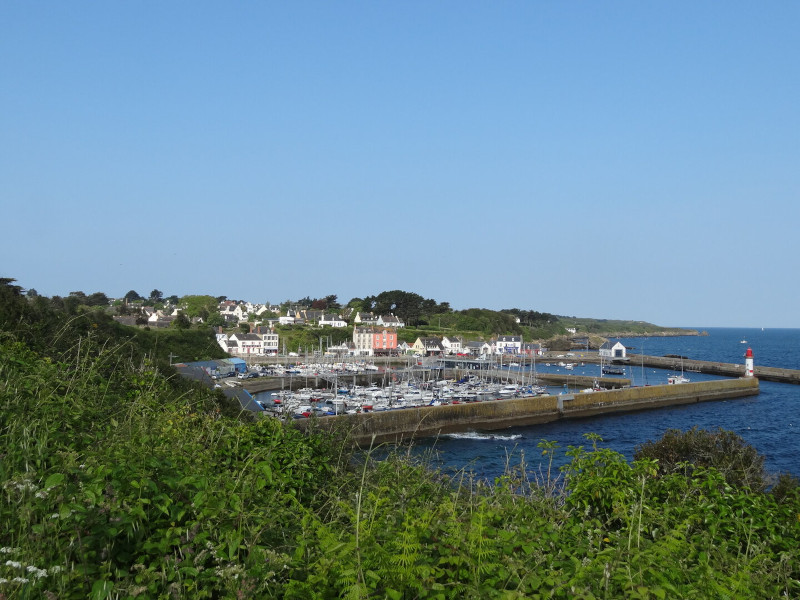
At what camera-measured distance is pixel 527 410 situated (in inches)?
1416

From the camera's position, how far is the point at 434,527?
9.39 feet

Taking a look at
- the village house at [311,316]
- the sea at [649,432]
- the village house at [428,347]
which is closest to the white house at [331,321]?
the village house at [311,316]

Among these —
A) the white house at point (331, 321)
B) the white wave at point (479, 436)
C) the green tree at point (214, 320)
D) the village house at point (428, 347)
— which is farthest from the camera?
the white house at point (331, 321)

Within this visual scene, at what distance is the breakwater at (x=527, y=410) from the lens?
30406 millimetres

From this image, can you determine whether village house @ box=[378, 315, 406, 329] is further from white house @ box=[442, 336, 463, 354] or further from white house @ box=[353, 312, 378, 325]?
white house @ box=[442, 336, 463, 354]

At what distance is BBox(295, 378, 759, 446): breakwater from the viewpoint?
30406 mm

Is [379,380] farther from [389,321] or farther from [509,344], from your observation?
[389,321]

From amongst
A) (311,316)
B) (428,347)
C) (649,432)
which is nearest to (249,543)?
(649,432)

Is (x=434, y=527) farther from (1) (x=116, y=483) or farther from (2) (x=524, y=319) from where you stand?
(2) (x=524, y=319)

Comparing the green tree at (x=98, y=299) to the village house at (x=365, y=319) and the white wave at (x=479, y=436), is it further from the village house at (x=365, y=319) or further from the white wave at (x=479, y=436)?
the white wave at (x=479, y=436)

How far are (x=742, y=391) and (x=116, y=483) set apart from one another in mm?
55131

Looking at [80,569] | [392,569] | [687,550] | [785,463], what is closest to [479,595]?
[392,569]

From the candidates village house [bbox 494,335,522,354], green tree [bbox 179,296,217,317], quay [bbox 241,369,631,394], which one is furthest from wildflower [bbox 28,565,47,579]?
green tree [bbox 179,296,217,317]

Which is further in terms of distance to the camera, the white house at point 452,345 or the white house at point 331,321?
the white house at point 331,321
